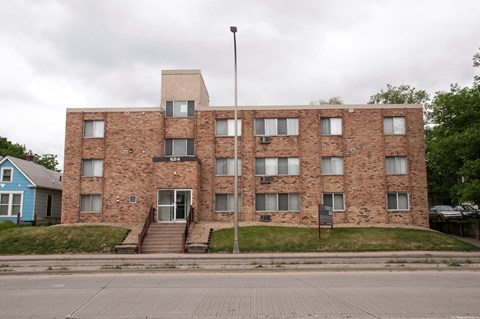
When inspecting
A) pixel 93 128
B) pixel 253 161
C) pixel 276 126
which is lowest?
pixel 253 161

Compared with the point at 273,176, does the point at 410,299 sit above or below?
below

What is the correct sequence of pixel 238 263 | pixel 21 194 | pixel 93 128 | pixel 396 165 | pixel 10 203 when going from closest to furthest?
pixel 238 263, pixel 396 165, pixel 93 128, pixel 10 203, pixel 21 194

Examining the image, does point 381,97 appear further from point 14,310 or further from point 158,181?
point 14,310

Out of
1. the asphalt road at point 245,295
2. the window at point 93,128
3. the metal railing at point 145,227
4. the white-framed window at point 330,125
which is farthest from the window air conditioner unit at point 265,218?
the asphalt road at point 245,295

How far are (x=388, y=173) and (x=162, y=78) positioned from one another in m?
17.0

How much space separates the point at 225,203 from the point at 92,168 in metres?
9.58

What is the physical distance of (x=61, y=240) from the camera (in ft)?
80.6

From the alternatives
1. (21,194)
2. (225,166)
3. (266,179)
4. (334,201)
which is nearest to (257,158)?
(266,179)

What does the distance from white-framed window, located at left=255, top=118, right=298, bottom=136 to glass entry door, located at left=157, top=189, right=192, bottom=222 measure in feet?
22.0

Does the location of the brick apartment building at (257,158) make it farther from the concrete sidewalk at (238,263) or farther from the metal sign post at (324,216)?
the concrete sidewalk at (238,263)

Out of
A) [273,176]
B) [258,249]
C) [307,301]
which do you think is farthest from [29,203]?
[307,301]

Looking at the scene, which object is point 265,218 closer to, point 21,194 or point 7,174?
point 21,194

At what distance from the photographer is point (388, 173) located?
3070cm

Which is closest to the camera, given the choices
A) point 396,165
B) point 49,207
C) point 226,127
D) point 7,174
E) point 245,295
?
point 245,295
